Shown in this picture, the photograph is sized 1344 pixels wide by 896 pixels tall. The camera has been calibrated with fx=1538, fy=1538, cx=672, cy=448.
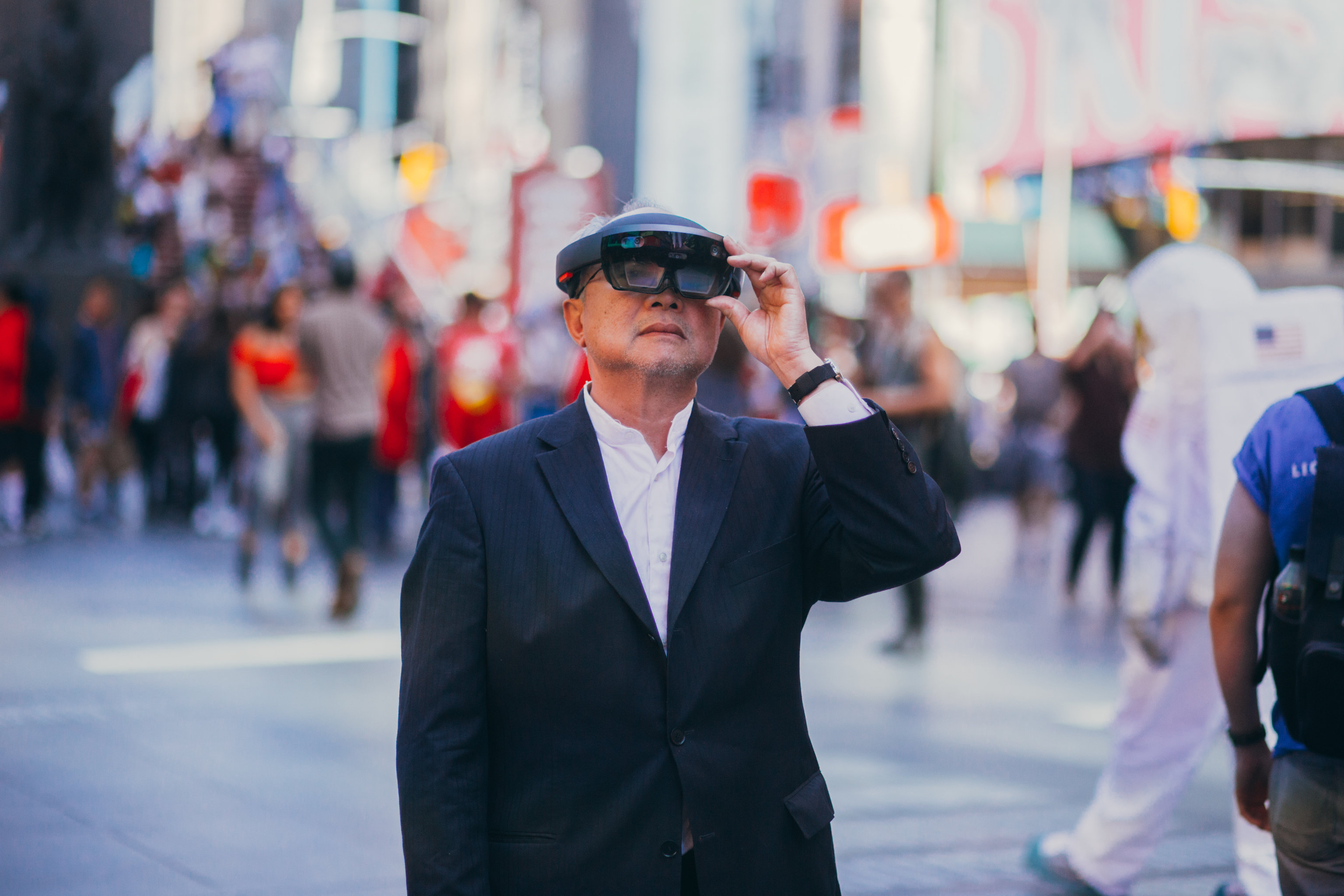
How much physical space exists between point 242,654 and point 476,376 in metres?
4.05

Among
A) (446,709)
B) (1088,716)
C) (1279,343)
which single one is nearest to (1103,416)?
(1088,716)

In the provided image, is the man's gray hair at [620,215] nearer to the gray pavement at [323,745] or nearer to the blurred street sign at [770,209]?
the gray pavement at [323,745]

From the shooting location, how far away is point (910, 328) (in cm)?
885

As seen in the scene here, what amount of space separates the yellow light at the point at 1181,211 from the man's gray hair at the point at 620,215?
118 feet

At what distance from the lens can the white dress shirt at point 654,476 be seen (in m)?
2.34

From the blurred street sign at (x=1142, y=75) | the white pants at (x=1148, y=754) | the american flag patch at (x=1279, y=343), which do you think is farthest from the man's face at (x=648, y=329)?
the blurred street sign at (x=1142, y=75)

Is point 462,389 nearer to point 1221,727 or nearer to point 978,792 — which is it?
point 978,792

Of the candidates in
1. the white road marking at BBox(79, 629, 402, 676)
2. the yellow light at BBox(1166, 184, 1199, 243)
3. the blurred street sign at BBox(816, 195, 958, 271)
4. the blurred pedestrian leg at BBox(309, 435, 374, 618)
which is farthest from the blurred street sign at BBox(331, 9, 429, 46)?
the white road marking at BBox(79, 629, 402, 676)

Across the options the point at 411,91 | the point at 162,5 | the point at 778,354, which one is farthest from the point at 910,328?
the point at 411,91

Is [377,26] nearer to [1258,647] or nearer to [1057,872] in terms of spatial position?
[1057,872]

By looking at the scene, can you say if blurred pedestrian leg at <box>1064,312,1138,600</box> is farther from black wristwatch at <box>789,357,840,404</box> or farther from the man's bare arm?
black wristwatch at <box>789,357,840,404</box>

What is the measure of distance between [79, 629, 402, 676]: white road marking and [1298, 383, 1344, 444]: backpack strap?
16.8 ft

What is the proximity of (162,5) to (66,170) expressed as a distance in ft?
144

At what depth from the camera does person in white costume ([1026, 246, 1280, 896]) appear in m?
4.46
